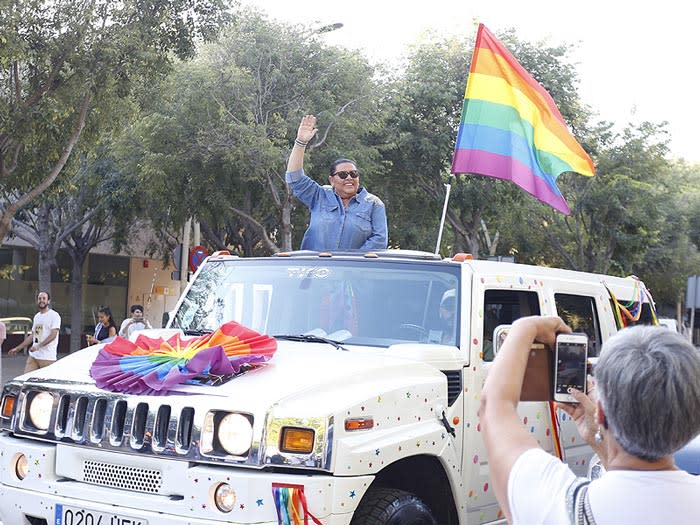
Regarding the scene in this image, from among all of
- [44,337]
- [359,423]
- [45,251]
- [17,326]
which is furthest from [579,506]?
[17,326]

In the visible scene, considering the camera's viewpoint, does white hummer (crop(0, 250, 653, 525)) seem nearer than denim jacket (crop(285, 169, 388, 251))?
Yes

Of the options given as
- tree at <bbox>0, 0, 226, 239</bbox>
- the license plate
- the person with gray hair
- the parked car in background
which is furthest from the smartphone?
the parked car in background

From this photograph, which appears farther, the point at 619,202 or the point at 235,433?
the point at 619,202

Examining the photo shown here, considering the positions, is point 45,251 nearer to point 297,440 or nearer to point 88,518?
point 88,518

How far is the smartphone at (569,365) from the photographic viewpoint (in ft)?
8.64

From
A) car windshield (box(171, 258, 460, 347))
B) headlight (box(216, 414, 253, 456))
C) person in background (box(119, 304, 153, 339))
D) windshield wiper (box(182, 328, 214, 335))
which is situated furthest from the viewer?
person in background (box(119, 304, 153, 339))

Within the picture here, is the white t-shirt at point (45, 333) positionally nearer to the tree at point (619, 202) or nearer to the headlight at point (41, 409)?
the headlight at point (41, 409)

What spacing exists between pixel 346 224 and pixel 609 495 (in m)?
4.87

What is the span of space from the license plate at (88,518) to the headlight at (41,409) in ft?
1.61

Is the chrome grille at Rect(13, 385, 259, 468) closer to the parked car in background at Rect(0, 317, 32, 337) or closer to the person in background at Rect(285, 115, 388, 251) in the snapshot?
the person in background at Rect(285, 115, 388, 251)

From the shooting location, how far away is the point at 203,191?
77.3ft

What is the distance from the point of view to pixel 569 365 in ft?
8.72

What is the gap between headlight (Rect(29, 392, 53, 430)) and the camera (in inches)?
193

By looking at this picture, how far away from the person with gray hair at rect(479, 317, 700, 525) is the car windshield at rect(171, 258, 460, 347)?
10.4 ft
